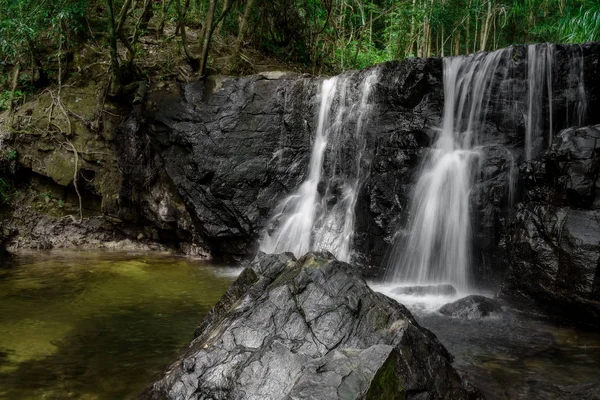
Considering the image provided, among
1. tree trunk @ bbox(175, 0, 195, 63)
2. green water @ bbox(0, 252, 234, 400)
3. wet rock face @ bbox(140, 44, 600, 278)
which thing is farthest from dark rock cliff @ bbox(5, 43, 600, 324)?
green water @ bbox(0, 252, 234, 400)

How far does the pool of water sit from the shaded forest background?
586 centimetres

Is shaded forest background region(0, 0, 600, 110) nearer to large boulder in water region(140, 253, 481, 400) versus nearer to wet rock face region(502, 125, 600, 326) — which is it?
wet rock face region(502, 125, 600, 326)

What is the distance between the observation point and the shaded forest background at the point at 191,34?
9719 millimetres

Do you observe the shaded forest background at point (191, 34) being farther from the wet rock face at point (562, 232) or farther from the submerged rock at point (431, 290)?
the submerged rock at point (431, 290)

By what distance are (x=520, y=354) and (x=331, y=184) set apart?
→ 4571mm

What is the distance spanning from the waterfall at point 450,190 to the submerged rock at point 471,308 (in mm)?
1002

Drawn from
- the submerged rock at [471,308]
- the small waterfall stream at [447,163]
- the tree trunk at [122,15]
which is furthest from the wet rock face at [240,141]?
the submerged rock at [471,308]

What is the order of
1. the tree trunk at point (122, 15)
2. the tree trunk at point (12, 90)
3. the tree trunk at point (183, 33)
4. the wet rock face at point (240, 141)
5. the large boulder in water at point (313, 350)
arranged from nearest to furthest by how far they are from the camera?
the large boulder in water at point (313, 350)
the wet rock face at point (240, 141)
the tree trunk at point (122, 15)
the tree trunk at point (183, 33)
the tree trunk at point (12, 90)

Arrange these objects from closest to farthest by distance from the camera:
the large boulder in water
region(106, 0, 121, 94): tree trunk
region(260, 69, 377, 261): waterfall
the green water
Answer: the large boulder in water < the green water < region(260, 69, 377, 261): waterfall < region(106, 0, 121, 94): tree trunk

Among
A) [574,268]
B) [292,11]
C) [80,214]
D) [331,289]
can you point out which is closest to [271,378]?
[331,289]

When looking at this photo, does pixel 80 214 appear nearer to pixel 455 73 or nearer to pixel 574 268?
pixel 455 73

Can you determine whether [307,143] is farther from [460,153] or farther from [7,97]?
[7,97]

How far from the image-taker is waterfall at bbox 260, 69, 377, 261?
8094mm

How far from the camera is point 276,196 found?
28.8 ft
